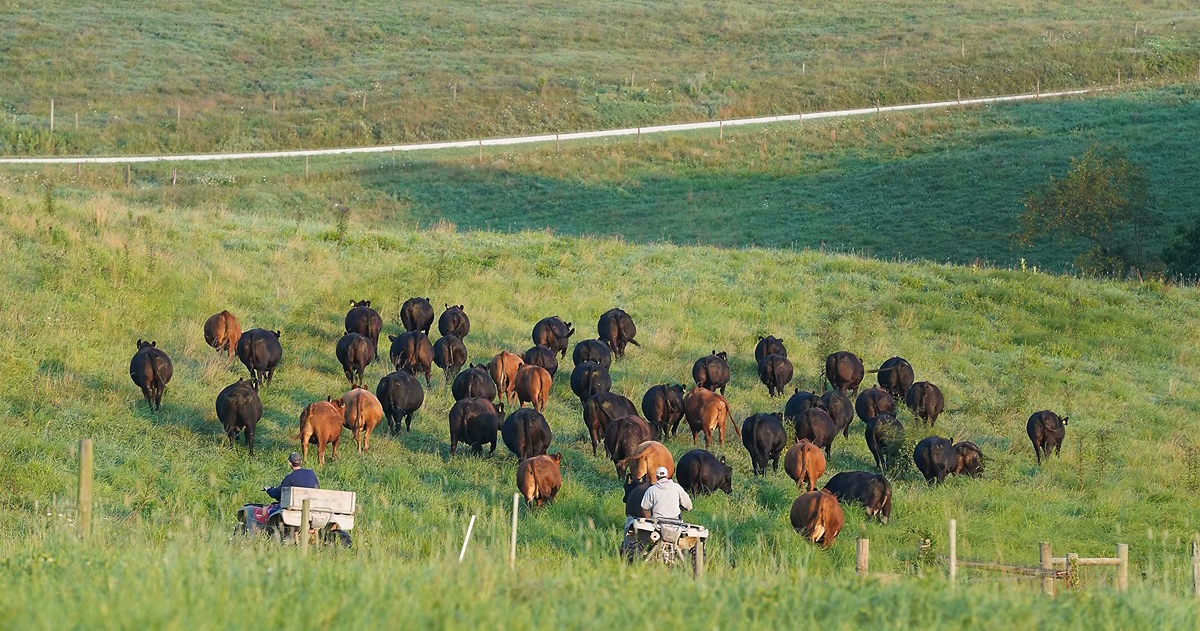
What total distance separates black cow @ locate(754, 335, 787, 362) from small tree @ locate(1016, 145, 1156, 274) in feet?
72.9

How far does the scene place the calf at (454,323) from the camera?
90.0 feet

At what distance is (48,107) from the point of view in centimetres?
6400

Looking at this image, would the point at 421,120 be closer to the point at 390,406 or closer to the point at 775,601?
the point at 390,406

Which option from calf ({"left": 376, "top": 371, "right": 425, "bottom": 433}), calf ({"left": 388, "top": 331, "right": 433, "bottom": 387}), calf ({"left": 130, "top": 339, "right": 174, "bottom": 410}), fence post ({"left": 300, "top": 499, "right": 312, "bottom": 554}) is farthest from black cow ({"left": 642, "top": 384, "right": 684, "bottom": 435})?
fence post ({"left": 300, "top": 499, "right": 312, "bottom": 554})

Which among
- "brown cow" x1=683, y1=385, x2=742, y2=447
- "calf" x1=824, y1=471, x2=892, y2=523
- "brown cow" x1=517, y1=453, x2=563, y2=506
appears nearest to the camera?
"brown cow" x1=517, y1=453, x2=563, y2=506

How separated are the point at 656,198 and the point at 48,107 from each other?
29.3m

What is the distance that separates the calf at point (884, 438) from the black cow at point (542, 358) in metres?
5.90

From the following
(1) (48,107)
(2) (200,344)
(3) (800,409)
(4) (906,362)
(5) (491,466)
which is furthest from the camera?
(1) (48,107)

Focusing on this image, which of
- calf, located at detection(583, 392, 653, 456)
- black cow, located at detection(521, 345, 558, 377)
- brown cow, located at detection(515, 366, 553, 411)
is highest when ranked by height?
black cow, located at detection(521, 345, 558, 377)

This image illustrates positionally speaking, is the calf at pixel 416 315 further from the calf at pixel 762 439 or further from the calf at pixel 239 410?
the calf at pixel 762 439

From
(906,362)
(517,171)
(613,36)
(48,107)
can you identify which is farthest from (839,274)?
(613,36)

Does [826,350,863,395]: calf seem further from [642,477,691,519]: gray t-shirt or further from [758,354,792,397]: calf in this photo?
[642,477,691,519]: gray t-shirt

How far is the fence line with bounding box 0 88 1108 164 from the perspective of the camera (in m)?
54.2

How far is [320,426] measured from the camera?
19.7 m
